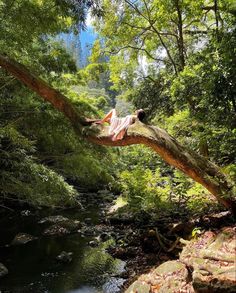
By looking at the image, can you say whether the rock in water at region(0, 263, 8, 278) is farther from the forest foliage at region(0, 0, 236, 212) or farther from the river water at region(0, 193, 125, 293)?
the forest foliage at region(0, 0, 236, 212)

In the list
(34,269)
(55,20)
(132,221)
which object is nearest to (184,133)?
(132,221)

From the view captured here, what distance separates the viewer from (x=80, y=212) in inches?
643

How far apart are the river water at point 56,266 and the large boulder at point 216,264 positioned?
9.89 ft

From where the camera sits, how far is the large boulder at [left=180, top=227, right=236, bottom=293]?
460 centimetres

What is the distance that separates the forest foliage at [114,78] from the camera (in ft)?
25.2

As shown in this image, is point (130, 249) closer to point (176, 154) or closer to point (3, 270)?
point (3, 270)

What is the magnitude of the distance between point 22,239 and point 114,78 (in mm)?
9404

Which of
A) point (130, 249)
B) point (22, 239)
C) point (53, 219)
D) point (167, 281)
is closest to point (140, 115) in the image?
point (167, 281)

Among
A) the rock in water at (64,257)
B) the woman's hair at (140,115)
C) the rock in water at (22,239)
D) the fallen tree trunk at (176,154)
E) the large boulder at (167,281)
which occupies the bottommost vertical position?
the large boulder at (167,281)

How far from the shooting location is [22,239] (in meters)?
11.5

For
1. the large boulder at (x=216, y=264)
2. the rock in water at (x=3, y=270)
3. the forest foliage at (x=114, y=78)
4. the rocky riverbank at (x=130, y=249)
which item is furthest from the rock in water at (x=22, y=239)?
the large boulder at (x=216, y=264)

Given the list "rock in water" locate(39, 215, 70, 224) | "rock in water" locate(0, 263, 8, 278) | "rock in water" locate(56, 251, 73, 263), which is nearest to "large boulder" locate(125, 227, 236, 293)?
"rock in water" locate(56, 251, 73, 263)

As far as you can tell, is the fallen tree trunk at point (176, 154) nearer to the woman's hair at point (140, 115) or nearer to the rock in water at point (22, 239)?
the woman's hair at point (140, 115)

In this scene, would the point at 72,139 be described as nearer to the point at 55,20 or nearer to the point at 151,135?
the point at 55,20
